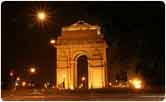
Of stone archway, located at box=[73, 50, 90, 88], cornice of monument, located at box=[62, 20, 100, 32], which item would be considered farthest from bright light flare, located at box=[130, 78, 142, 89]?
stone archway, located at box=[73, 50, 90, 88]

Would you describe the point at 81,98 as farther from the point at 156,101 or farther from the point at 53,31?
the point at 53,31

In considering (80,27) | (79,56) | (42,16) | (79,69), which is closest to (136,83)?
(80,27)

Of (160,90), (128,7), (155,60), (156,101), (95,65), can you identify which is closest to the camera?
(156,101)

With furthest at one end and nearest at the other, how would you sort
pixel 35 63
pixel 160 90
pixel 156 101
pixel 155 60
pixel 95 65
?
1. pixel 95 65
2. pixel 35 63
3. pixel 155 60
4. pixel 160 90
5. pixel 156 101

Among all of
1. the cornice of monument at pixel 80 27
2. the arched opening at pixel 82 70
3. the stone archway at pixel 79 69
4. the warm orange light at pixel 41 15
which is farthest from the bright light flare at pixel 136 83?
the warm orange light at pixel 41 15

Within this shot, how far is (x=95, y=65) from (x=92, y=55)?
56 cm

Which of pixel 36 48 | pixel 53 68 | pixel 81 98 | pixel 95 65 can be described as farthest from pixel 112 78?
pixel 81 98

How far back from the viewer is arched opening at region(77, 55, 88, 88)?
97.4 ft

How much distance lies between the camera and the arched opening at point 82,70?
29698 millimetres

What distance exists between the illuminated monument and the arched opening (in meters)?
0.11

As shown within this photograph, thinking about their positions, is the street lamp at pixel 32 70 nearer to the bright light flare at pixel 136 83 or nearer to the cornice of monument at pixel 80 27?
the cornice of monument at pixel 80 27

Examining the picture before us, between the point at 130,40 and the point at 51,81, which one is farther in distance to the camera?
the point at 51,81

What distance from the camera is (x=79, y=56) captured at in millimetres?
29453

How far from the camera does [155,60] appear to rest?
2391 cm
